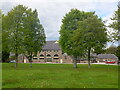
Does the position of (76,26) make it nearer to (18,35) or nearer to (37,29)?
(37,29)

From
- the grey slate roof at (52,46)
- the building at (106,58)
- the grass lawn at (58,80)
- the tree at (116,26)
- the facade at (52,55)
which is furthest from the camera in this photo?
the building at (106,58)

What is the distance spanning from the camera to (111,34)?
110 ft

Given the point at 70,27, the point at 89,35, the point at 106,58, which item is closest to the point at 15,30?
the point at 70,27

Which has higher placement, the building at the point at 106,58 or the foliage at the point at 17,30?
the foliage at the point at 17,30

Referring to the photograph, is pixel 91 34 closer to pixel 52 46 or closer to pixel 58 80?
pixel 58 80

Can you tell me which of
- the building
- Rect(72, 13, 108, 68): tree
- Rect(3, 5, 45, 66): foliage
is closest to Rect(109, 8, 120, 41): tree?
Rect(72, 13, 108, 68): tree

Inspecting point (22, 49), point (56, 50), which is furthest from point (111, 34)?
point (56, 50)

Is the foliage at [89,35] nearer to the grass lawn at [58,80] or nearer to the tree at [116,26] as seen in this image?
the tree at [116,26]

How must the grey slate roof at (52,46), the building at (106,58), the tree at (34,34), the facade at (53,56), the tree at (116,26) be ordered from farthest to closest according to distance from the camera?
the building at (106,58) < the grey slate roof at (52,46) < the facade at (53,56) < the tree at (34,34) < the tree at (116,26)

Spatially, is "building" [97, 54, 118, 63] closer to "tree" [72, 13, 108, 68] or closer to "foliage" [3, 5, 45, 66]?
"tree" [72, 13, 108, 68]

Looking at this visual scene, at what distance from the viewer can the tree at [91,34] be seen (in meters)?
39.1

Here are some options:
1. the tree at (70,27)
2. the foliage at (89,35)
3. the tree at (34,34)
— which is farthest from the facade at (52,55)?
the foliage at (89,35)

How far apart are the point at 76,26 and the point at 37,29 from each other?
1242cm

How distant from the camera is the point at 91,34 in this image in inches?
1521
